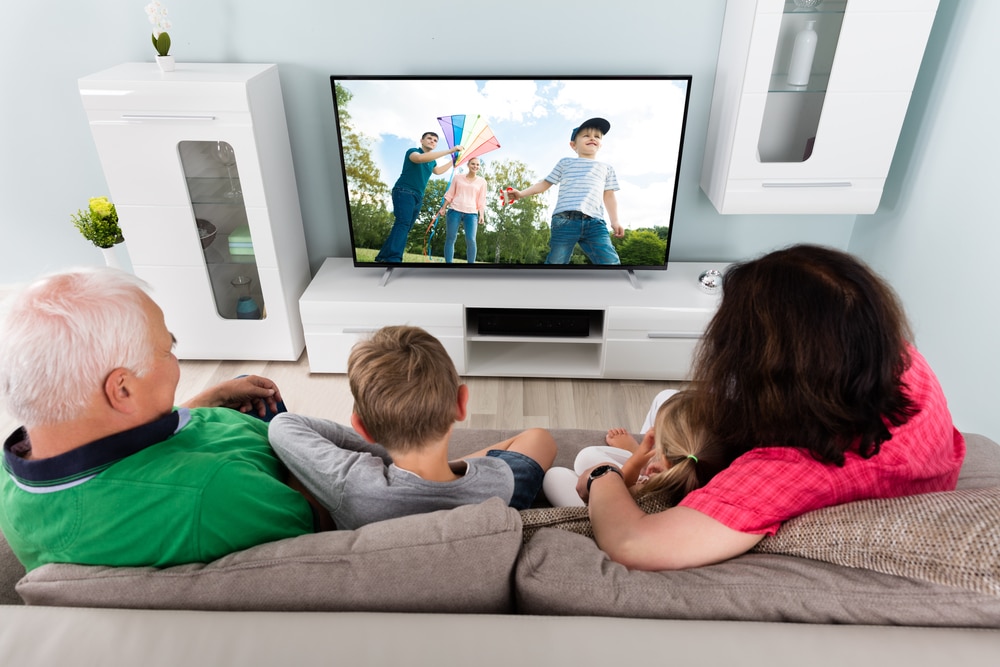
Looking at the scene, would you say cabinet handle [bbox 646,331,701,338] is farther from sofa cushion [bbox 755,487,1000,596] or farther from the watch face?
sofa cushion [bbox 755,487,1000,596]

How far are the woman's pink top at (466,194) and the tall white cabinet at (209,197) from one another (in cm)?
72

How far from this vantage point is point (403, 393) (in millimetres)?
1196

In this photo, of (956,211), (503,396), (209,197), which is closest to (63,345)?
(209,197)

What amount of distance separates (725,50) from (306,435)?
219 cm

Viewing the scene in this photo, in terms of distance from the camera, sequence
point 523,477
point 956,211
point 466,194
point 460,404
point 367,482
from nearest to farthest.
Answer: point 367,482 → point 460,404 → point 523,477 → point 956,211 → point 466,194

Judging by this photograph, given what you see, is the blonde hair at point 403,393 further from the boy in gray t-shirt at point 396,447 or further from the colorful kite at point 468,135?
the colorful kite at point 468,135

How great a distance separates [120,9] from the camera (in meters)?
2.60

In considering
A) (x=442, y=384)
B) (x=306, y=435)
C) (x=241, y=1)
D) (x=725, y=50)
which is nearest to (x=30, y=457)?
(x=306, y=435)

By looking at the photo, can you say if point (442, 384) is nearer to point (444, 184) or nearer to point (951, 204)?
point (444, 184)

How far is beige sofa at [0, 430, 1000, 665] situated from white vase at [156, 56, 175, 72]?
2.05 meters

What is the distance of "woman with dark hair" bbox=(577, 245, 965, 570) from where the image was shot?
1.01 meters

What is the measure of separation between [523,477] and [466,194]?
1.53m

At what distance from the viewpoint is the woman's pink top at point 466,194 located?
8.73 ft

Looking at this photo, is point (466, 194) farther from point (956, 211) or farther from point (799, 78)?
point (956, 211)
